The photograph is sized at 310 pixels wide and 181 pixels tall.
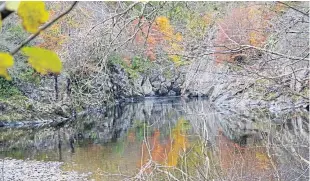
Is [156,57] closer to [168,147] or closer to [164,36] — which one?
[164,36]

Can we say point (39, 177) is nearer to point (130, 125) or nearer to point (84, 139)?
point (84, 139)

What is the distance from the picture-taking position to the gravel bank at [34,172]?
11.5 m

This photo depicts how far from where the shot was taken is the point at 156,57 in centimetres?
428

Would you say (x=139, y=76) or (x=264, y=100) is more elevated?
(x=139, y=76)

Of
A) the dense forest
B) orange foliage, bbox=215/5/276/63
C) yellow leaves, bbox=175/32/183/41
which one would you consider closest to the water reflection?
the dense forest

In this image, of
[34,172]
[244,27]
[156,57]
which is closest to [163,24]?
[244,27]

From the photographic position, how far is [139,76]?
34312 mm

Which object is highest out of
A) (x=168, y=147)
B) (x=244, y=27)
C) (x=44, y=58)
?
(x=244, y=27)

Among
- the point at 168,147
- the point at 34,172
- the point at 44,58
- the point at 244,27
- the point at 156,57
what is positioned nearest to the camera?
the point at 44,58

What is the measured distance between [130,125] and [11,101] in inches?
269

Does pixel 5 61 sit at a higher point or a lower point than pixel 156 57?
lower

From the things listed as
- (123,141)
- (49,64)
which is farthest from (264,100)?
(49,64)

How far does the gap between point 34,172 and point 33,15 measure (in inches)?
491

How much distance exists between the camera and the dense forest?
261 cm
